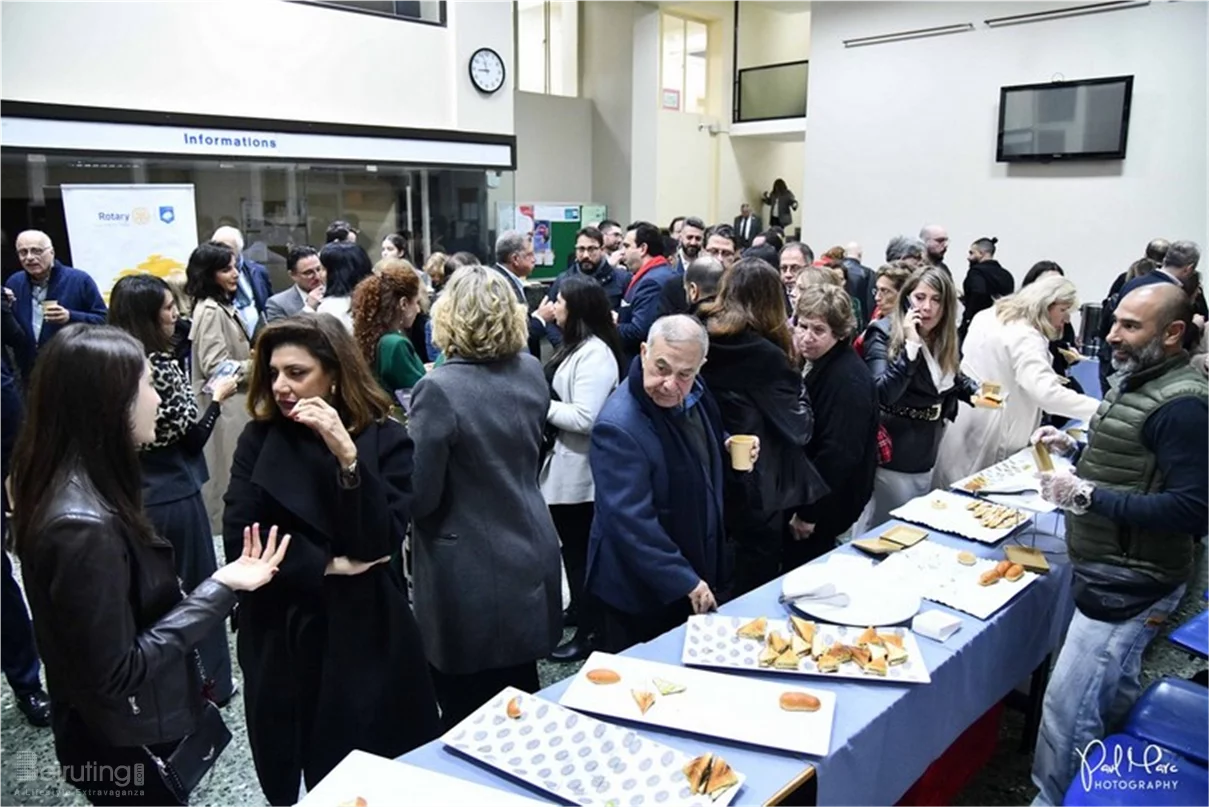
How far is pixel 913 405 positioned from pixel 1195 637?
1.33 m

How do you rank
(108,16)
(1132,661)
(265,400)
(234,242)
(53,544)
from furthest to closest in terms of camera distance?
(108,16) < (234,242) < (1132,661) < (265,400) < (53,544)

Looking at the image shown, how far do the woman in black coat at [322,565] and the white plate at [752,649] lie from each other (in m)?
0.65

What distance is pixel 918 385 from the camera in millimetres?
3139

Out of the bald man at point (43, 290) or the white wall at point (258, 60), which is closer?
the bald man at point (43, 290)

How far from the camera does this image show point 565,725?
155 cm

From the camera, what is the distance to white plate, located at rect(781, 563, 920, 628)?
200 centimetres

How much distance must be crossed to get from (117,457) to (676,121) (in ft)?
39.6

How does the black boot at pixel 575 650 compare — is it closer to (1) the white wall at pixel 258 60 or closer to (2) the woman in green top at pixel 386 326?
(2) the woman in green top at pixel 386 326

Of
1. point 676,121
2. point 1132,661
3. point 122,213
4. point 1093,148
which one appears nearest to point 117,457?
point 1132,661

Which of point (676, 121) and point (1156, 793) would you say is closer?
point (1156, 793)

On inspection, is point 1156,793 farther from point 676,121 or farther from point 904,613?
point 676,121

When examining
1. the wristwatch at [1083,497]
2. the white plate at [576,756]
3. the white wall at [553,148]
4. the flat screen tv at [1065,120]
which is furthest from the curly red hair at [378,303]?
the white wall at [553,148]

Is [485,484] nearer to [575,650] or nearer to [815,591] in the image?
[815,591]

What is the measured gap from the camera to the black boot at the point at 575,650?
3.22 meters
